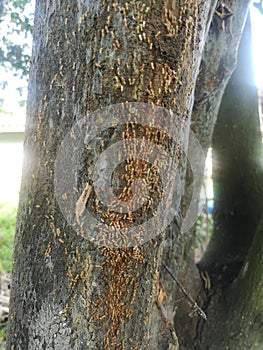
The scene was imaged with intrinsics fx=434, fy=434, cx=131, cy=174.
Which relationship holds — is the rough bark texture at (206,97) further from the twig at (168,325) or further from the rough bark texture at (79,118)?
the rough bark texture at (79,118)

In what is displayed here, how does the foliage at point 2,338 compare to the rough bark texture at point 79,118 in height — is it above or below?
below

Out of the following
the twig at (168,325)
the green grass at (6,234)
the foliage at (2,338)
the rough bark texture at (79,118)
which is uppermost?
the rough bark texture at (79,118)

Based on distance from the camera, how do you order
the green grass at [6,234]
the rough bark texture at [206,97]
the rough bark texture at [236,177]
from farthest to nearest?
the green grass at [6,234], the rough bark texture at [236,177], the rough bark texture at [206,97]

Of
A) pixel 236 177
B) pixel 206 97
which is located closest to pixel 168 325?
pixel 206 97

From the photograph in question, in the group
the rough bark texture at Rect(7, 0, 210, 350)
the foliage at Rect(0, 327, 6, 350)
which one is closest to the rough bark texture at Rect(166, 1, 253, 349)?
the rough bark texture at Rect(7, 0, 210, 350)

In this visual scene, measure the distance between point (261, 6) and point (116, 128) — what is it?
1.47 m

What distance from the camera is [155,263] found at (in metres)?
0.97

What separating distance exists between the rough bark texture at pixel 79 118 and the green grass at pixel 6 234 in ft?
6.57

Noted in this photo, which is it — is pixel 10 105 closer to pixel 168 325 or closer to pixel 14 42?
pixel 14 42

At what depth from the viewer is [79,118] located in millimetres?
862

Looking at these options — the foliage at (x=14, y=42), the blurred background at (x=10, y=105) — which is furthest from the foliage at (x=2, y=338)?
Answer: the foliage at (x=14, y=42)

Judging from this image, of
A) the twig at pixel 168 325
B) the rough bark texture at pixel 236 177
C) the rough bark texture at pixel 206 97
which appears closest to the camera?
the twig at pixel 168 325

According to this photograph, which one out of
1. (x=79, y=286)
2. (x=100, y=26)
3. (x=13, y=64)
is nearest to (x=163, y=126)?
(x=100, y=26)

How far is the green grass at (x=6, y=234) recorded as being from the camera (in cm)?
303
